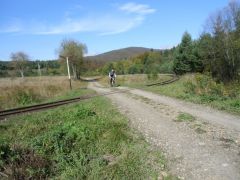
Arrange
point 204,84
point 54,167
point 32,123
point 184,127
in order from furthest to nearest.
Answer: point 204,84, point 32,123, point 184,127, point 54,167

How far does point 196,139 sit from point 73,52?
65.2 m

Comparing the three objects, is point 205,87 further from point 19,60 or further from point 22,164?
point 19,60

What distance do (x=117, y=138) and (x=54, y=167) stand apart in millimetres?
2094

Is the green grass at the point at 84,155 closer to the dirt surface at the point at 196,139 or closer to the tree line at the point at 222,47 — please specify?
the dirt surface at the point at 196,139

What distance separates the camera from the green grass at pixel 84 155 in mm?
5422

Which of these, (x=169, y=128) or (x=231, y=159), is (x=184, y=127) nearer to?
(x=169, y=128)

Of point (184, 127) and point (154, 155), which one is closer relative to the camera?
point (154, 155)

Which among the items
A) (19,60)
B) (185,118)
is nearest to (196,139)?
(185,118)

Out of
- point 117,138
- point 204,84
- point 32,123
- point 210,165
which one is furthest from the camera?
point 204,84

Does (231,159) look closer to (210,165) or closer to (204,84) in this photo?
(210,165)

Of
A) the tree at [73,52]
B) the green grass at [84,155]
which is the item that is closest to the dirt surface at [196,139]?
the green grass at [84,155]

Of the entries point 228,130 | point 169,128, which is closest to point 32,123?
point 169,128

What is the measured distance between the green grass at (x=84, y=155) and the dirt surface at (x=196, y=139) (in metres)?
0.43

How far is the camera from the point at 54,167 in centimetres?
590
